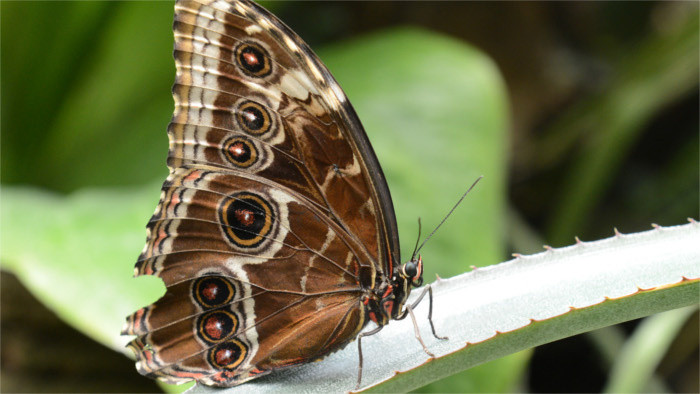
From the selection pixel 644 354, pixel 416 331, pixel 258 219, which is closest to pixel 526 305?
pixel 416 331

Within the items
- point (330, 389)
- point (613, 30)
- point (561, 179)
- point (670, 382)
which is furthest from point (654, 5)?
point (330, 389)

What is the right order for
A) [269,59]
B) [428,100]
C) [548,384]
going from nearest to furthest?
[269,59] < [428,100] < [548,384]

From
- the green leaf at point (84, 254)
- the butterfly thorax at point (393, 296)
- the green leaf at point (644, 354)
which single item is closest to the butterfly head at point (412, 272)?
the butterfly thorax at point (393, 296)

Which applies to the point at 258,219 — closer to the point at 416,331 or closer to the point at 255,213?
the point at 255,213

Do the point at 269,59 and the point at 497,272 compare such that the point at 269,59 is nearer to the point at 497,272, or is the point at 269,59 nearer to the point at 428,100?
the point at 497,272

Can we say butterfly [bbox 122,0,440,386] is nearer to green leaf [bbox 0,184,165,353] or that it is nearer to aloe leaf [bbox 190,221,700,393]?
aloe leaf [bbox 190,221,700,393]

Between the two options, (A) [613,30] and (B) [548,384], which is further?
(A) [613,30]
